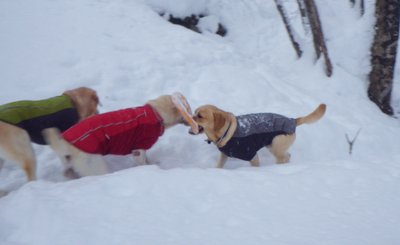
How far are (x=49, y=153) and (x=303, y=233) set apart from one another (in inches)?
123

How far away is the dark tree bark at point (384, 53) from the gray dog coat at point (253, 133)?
3149 millimetres

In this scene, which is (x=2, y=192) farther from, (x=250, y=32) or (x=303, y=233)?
(x=250, y=32)

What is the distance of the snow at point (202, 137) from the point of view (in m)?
2.21

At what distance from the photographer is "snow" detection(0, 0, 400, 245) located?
2209 mm

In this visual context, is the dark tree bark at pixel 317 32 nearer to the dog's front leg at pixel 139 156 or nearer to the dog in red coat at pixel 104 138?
the dog in red coat at pixel 104 138

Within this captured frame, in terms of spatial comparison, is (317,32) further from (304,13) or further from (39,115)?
(39,115)

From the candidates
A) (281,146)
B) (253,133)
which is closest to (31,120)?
(253,133)

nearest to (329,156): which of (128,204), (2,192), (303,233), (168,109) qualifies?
(168,109)

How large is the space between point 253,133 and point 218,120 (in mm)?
444

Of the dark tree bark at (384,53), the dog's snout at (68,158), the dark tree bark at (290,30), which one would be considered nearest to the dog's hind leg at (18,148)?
the dog's snout at (68,158)

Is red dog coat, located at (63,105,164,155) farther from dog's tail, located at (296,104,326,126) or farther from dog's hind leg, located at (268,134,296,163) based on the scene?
dog's tail, located at (296,104,326,126)

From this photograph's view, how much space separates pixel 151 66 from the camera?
586 cm

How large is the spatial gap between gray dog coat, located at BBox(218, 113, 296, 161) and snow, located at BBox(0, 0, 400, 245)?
270 millimetres

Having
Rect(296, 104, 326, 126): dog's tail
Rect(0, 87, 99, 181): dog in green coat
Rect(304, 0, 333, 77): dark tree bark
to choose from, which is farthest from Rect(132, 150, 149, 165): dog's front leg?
Rect(304, 0, 333, 77): dark tree bark
